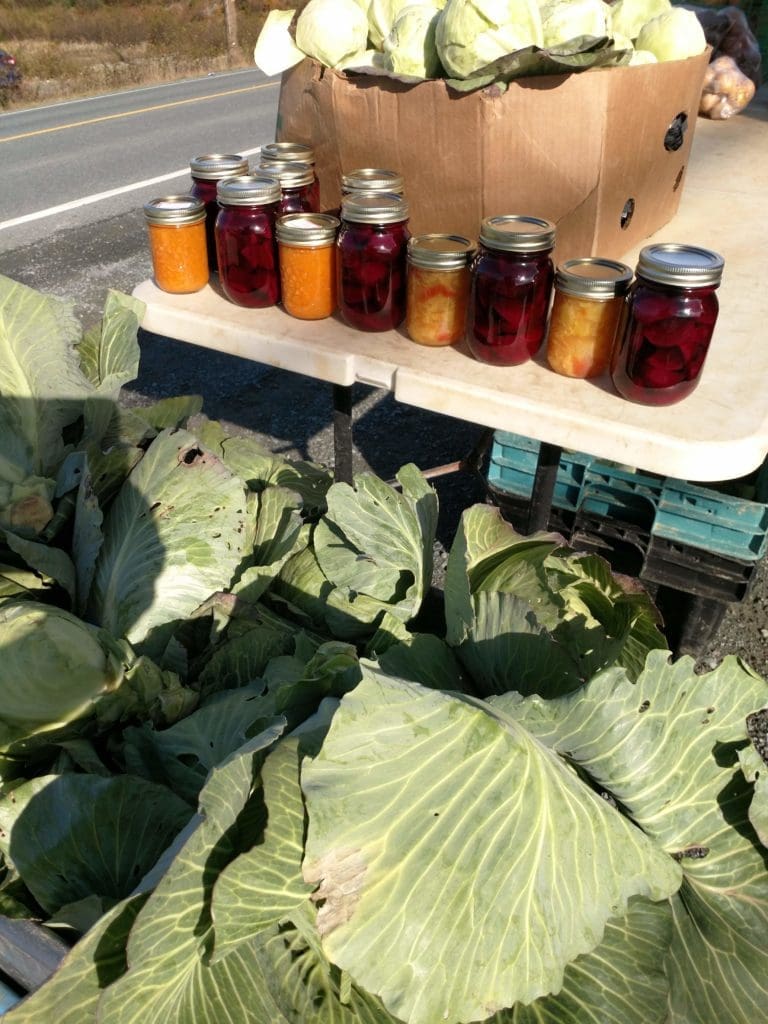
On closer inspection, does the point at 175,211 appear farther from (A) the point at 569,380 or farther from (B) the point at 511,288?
(A) the point at 569,380

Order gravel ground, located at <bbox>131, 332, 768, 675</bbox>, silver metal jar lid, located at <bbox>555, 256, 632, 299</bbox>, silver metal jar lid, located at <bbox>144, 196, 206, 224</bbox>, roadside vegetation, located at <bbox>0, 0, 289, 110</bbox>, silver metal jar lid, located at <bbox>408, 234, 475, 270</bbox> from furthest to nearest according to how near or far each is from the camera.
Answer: roadside vegetation, located at <bbox>0, 0, 289, 110</bbox>
gravel ground, located at <bbox>131, 332, 768, 675</bbox>
silver metal jar lid, located at <bbox>144, 196, 206, 224</bbox>
silver metal jar lid, located at <bbox>408, 234, 475, 270</bbox>
silver metal jar lid, located at <bbox>555, 256, 632, 299</bbox>

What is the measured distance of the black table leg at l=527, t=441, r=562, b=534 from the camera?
1.60m

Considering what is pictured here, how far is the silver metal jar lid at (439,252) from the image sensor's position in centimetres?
142

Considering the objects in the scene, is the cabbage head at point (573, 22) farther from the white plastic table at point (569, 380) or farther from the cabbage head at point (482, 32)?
the white plastic table at point (569, 380)

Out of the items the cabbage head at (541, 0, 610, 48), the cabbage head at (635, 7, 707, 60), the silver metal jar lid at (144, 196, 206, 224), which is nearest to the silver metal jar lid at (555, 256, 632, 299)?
the cabbage head at (541, 0, 610, 48)

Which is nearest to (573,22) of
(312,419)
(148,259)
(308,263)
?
(308,263)

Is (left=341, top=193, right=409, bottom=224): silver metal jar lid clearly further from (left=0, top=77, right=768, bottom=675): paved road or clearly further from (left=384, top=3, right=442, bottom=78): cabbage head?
(left=0, top=77, right=768, bottom=675): paved road

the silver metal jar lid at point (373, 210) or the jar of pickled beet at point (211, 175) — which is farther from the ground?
the silver metal jar lid at point (373, 210)

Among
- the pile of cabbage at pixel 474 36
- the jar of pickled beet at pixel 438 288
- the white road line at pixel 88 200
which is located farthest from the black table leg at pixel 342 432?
the white road line at pixel 88 200

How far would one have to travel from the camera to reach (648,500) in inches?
77.3

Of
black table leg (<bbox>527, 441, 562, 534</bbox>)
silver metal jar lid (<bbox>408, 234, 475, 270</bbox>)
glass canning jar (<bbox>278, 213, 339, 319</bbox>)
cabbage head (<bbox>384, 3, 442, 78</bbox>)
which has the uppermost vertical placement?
cabbage head (<bbox>384, 3, 442, 78</bbox>)

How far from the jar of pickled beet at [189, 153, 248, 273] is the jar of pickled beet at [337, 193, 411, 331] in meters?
0.46

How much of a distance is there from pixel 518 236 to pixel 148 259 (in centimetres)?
465

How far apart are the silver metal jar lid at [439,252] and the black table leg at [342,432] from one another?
484mm
